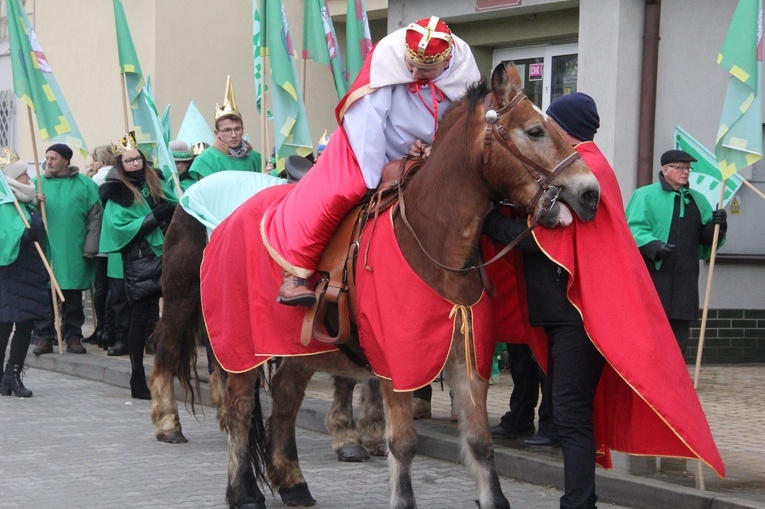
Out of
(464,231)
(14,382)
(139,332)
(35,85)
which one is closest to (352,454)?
(139,332)

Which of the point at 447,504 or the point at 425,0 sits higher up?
the point at 425,0

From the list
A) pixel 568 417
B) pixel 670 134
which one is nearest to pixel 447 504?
pixel 568 417

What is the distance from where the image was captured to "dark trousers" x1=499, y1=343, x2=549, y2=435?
8.54m

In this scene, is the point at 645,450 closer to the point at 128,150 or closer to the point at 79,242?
the point at 128,150

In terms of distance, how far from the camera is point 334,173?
5.95 meters

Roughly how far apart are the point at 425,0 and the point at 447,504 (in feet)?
28.9

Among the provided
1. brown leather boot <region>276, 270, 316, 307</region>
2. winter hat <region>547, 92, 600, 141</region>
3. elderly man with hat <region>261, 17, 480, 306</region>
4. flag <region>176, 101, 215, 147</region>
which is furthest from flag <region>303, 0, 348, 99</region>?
winter hat <region>547, 92, 600, 141</region>

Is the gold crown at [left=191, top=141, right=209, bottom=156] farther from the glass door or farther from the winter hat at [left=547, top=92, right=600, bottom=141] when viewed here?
the winter hat at [left=547, top=92, right=600, bottom=141]

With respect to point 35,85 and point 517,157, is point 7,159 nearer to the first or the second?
point 35,85

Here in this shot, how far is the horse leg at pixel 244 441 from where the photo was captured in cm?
660

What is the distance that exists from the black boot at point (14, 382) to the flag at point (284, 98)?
315 centimetres

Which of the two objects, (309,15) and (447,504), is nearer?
(447,504)

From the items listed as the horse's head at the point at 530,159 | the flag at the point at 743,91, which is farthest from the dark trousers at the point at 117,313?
the horse's head at the point at 530,159

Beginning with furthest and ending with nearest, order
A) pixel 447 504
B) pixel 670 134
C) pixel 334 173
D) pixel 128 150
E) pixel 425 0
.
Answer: pixel 425 0 < pixel 670 134 < pixel 128 150 < pixel 447 504 < pixel 334 173
